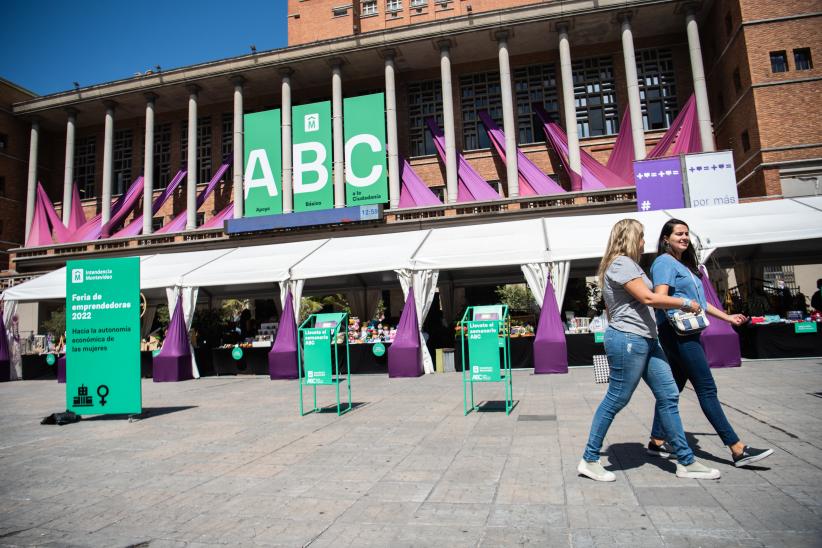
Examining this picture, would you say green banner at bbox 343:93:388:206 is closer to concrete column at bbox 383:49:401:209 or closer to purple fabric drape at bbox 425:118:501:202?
concrete column at bbox 383:49:401:209

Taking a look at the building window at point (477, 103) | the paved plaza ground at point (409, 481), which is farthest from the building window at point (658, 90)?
the paved plaza ground at point (409, 481)

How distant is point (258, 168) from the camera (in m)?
26.1

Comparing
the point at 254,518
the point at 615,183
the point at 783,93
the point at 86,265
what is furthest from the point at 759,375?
the point at 783,93

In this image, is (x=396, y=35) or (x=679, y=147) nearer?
(x=679, y=147)

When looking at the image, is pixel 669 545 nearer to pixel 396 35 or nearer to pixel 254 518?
pixel 254 518

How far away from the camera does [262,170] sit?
26016 millimetres

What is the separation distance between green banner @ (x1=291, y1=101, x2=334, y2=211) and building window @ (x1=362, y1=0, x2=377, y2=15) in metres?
13.0

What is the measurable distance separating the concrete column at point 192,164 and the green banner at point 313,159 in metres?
6.73

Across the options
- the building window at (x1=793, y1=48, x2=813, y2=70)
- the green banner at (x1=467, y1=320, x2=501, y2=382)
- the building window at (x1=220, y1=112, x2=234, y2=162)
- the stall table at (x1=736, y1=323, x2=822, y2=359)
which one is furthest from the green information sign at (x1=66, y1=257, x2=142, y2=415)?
the building window at (x1=793, y1=48, x2=813, y2=70)

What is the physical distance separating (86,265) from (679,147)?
23.0 m

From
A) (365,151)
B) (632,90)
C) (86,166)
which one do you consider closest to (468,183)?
(365,151)

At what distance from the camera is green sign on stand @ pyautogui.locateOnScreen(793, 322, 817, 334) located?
40.4 ft

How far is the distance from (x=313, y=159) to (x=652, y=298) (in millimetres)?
22877

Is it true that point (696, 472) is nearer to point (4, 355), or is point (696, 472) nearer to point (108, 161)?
point (4, 355)
